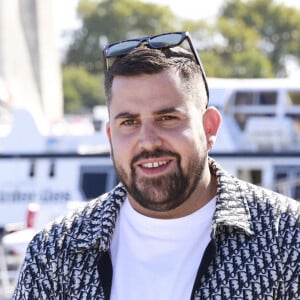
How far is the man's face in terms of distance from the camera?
8.90 ft

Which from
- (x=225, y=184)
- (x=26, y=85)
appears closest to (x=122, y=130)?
(x=225, y=184)

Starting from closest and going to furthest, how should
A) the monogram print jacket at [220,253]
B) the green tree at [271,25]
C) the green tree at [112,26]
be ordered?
1. the monogram print jacket at [220,253]
2. the green tree at [271,25]
3. the green tree at [112,26]

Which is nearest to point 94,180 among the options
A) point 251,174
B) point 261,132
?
point 251,174

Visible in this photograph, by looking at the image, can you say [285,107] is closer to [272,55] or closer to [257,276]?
[257,276]

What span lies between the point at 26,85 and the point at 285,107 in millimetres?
7192

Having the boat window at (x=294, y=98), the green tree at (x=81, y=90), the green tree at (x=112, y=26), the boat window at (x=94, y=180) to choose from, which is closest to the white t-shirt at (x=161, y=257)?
the boat window at (x=94, y=180)

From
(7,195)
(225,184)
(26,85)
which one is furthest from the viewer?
(26,85)

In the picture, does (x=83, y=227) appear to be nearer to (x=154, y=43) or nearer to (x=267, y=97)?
(x=154, y=43)

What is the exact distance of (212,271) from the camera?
2.70 metres

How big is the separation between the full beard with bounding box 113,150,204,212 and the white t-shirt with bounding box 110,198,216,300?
0.20 feet

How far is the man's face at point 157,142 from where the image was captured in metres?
2.71

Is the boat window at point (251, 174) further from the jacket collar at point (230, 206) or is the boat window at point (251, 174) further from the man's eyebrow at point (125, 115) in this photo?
the man's eyebrow at point (125, 115)

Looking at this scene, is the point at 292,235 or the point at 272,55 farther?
the point at 272,55

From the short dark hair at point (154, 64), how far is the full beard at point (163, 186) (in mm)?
201
